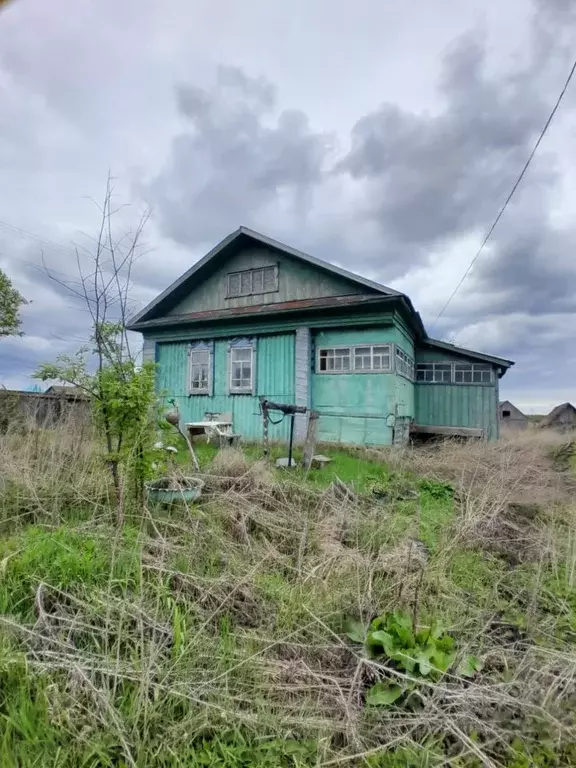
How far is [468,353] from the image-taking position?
11.2m

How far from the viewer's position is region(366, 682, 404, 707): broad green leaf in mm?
1735

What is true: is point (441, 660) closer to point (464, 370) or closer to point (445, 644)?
point (445, 644)

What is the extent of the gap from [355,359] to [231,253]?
4910 millimetres

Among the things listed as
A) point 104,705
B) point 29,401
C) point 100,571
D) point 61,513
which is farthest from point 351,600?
point 29,401

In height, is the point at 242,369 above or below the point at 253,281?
below

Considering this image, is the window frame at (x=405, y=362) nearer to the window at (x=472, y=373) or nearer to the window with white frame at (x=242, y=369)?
the window at (x=472, y=373)

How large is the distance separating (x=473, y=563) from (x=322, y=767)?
7.52 feet

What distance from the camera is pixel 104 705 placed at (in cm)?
167

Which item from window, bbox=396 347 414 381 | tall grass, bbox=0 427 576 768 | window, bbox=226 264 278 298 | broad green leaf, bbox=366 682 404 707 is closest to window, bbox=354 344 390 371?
window, bbox=396 347 414 381

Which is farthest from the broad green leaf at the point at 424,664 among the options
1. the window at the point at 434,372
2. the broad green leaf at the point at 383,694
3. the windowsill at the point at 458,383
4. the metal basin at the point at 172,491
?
the window at the point at 434,372

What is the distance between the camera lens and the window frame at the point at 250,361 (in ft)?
34.5

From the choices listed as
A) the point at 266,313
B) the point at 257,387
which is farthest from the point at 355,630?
the point at 257,387

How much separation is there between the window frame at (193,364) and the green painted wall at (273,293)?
1.10 metres

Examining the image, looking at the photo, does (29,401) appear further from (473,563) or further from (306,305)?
(473,563)
